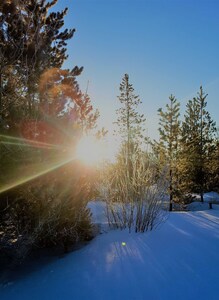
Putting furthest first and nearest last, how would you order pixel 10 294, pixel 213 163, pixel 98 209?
pixel 213 163, pixel 98 209, pixel 10 294

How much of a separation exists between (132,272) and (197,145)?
680 inches

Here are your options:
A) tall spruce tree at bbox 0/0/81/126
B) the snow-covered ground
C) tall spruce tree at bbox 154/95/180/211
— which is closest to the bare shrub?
the snow-covered ground

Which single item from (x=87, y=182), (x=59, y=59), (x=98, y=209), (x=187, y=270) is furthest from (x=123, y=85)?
(x=187, y=270)

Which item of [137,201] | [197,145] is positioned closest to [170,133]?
[197,145]

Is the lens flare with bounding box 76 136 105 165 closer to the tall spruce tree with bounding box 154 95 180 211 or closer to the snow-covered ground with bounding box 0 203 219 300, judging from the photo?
the snow-covered ground with bounding box 0 203 219 300

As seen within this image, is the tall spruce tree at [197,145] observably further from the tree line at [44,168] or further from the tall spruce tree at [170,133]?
the tree line at [44,168]

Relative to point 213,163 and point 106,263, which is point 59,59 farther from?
point 213,163

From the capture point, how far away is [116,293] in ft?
10.4

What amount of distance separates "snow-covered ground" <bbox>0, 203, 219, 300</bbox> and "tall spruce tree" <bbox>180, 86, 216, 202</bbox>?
11825mm

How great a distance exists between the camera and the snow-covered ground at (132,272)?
317 centimetres

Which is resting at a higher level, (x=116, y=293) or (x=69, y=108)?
(x=69, y=108)

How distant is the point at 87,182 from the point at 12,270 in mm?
2044

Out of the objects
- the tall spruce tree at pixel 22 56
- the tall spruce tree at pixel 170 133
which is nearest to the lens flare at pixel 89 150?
the tall spruce tree at pixel 22 56

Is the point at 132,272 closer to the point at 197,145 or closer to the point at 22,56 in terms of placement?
the point at 22,56
